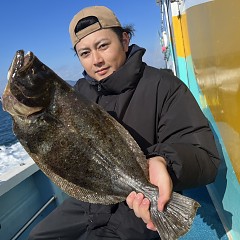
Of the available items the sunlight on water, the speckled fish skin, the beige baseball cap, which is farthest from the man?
the sunlight on water

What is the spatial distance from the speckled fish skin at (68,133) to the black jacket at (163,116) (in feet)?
0.84

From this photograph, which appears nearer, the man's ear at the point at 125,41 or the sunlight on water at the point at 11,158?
the man's ear at the point at 125,41

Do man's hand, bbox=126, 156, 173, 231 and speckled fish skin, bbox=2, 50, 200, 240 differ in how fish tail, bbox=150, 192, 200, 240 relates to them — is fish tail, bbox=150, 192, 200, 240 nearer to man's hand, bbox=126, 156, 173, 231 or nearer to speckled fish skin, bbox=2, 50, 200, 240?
man's hand, bbox=126, 156, 173, 231

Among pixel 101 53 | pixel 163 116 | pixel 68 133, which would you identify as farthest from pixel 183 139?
pixel 101 53

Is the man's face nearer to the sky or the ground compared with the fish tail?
nearer to the sky

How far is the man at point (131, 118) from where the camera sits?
2027 millimetres

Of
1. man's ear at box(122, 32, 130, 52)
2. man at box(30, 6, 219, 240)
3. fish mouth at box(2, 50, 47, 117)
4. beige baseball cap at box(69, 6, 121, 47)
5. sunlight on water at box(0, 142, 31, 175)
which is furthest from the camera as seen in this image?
sunlight on water at box(0, 142, 31, 175)

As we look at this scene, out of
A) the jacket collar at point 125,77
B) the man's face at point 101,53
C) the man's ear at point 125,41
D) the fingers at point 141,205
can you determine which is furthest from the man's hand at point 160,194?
the man's ear at point 125,41

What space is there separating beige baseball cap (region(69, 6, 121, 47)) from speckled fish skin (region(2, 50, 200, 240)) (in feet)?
1.87

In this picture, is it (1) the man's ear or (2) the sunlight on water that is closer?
(1) the man's ear

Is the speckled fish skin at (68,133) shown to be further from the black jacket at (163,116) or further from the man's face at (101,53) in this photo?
the man's face at (101,53)

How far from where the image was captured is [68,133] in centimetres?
195

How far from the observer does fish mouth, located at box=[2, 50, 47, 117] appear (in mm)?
1905

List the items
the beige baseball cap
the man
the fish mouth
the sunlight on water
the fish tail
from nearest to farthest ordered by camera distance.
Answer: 1. the fish tail
2. the fish mouth
3. the man
4. the beige baseball cap
5. the sunlight on water
